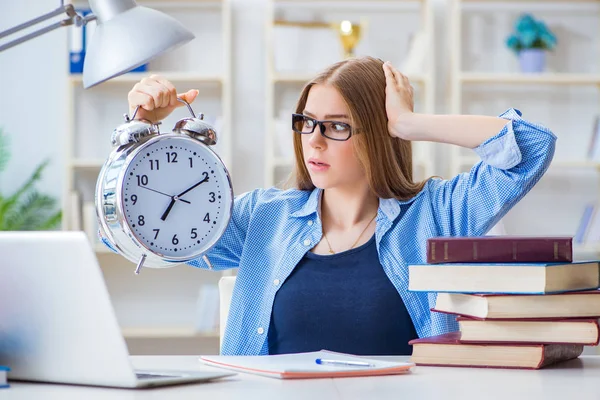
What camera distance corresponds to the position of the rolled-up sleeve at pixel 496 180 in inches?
67.7

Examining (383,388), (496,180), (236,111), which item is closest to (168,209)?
(383,388)

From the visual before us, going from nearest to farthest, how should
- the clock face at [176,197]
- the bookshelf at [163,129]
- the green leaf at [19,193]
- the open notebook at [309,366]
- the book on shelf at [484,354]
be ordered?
the open notebook at [309,366] < the book on shelf at [484,354] < the clock face at [176,197] < the green leaf at [19,193] < the bookshelf at [163,129]

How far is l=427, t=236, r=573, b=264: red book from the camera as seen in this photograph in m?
1.26

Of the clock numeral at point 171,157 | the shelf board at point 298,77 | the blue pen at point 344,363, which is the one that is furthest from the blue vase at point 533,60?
the blue pen at point 344,363

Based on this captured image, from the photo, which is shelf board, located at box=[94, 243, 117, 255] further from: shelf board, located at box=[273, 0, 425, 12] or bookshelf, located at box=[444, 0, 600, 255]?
bookshelf, located at box=[444, 0, 600, 255]

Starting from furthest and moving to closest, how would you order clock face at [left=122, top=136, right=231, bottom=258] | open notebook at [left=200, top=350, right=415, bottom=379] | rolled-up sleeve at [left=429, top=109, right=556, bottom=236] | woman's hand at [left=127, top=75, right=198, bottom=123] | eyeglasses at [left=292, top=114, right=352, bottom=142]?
eyeglasses at [left=292, top=114, right=352, bottom=142] < rolled-up sleeve at [left=429, top=109, right=556, bottom=236] < woman's hand at [left=127, top=75, right=198, bottom=123] < clock face at [left=122, top=136, right=231, bottom=258] < open notebook at [left=200, top=350, right=415, bottom=379]

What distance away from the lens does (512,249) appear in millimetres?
1268

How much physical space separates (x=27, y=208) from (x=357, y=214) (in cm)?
232

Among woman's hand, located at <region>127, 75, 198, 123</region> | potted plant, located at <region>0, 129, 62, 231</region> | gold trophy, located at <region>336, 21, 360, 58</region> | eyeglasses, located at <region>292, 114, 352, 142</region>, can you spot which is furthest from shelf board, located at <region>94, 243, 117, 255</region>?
woman's hand, located at <region>127, 75, 198, 123</region>

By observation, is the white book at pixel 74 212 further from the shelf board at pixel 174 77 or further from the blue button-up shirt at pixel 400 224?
the blue button-up shirt at pixel 400 224

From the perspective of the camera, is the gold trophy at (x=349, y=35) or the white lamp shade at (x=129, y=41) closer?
the white lamp shade at (x=129, y=41)

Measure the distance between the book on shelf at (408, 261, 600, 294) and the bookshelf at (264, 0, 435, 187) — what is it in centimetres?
261

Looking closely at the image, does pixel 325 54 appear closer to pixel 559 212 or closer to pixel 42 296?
pixel 559 212

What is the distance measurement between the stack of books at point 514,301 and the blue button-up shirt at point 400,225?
457mm
